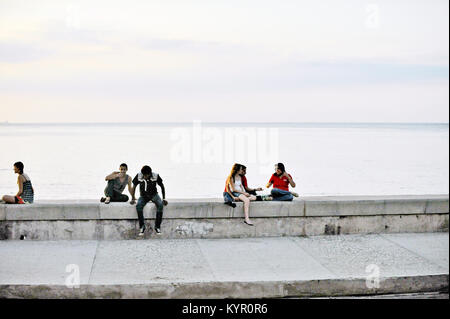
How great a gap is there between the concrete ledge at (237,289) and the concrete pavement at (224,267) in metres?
0.01

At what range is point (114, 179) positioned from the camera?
10.8m

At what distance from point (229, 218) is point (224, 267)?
204 cm

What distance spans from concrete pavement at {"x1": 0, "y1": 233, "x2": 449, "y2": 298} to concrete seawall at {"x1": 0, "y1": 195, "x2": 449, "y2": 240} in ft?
0.77

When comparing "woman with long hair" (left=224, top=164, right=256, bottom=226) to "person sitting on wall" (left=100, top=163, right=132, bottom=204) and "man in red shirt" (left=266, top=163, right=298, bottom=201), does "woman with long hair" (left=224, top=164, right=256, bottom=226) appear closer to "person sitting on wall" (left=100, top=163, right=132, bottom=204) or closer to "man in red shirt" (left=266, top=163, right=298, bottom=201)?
"man in red shirt" (left=266, top=163, right=298, bottom=201)

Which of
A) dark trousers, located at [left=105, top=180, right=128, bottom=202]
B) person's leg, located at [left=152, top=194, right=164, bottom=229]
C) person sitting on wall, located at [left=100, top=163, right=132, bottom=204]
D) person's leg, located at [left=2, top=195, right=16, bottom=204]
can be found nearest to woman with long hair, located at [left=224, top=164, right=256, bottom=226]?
person's leg, located at [left=152, top=194, right=164, bottom=229]

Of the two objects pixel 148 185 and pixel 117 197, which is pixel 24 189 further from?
pixel 148 185

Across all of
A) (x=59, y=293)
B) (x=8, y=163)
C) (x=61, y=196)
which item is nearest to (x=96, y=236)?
(x=59, y=293)

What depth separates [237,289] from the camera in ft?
24.8

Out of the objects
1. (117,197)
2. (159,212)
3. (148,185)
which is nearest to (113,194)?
(117,197)

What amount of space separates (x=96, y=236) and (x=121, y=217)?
0.57 metres

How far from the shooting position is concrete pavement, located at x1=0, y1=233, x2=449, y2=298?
24.6 ft

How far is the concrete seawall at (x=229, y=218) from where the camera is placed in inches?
387

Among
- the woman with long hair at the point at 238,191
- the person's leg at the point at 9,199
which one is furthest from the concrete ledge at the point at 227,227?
the person's leg at the point at 9,199
